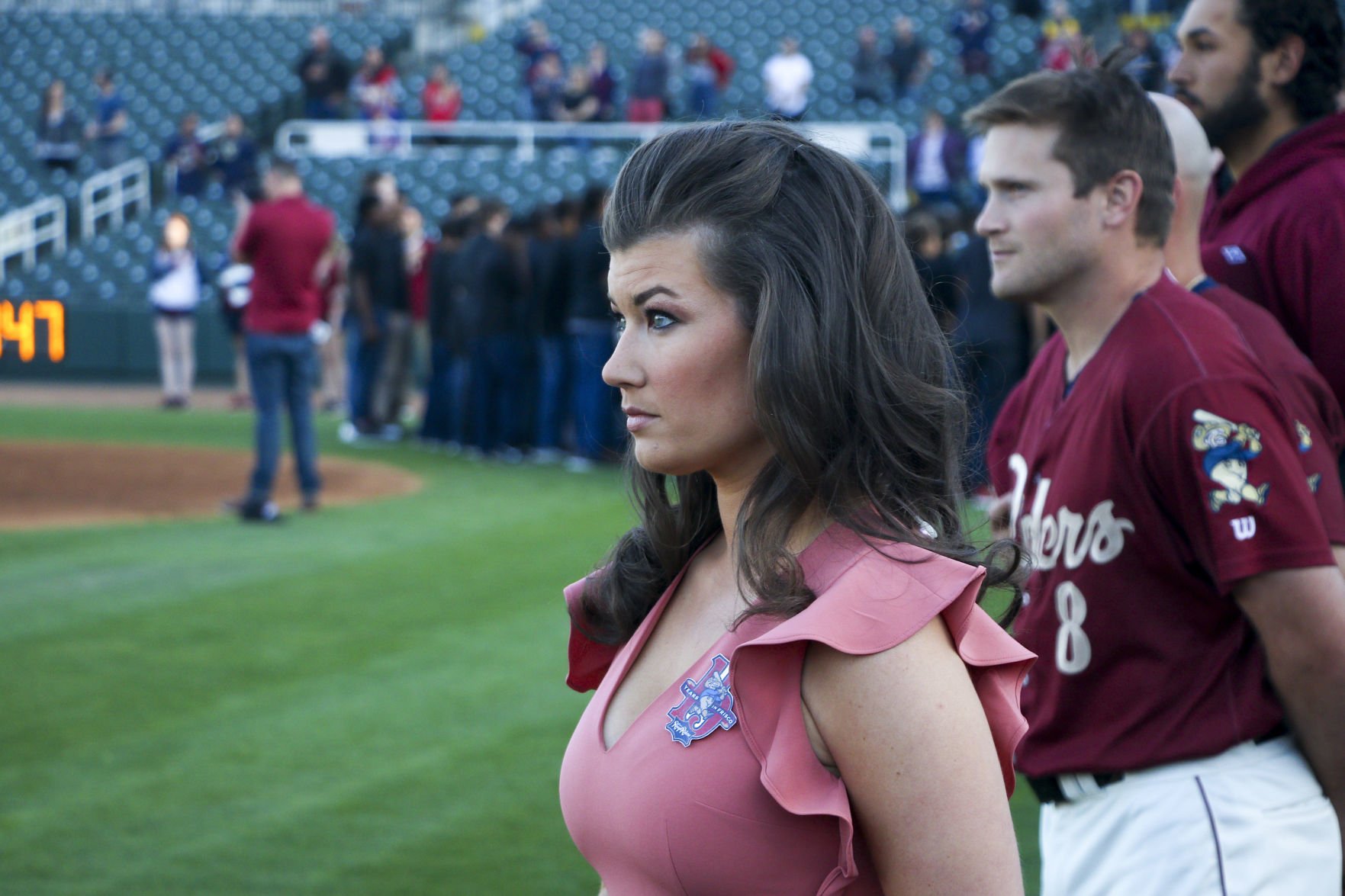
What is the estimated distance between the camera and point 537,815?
458 cm

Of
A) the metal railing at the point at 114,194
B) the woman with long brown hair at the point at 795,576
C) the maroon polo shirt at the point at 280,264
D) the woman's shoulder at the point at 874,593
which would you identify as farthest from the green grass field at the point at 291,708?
the metal railing at the point at 114,194

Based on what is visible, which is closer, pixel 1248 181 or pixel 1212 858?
pixel 1212 858

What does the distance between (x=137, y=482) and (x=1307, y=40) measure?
10.0 m

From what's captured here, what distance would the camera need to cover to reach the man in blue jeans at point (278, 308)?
9.14m

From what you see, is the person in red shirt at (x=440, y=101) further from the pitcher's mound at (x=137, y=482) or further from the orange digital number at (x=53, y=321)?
the pitcher's mound at (x=137, y=482)

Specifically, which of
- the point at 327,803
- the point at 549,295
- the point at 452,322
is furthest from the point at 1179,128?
the point at 452,322

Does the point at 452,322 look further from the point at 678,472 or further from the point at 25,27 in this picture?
the point at 25,27

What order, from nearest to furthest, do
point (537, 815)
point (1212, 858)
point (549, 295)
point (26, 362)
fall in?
1. point (1212, 858)
2. point (537, 815)
3. point (549, 295)
4. point (26, 362)

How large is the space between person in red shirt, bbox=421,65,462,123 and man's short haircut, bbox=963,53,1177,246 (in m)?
20.0

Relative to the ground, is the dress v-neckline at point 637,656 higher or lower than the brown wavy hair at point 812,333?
lower

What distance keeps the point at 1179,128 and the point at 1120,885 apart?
1.42 m

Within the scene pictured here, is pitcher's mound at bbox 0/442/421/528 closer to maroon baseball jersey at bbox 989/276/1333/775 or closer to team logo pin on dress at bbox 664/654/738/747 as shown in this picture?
maroon baseball jersey at bbox 989/276/1333/775

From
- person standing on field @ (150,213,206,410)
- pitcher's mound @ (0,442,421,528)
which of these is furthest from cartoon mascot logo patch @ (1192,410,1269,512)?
person standing on field @ (150,213,206,410)

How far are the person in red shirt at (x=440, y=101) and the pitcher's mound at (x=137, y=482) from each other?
384 inches
